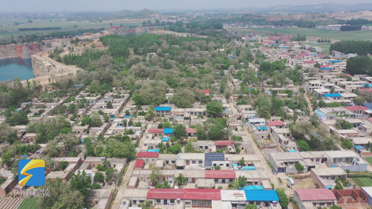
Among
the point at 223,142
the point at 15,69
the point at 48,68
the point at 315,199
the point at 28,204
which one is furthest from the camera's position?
the point at 15,69

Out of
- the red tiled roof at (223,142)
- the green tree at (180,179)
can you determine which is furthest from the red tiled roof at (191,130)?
the green tree at (180,179)

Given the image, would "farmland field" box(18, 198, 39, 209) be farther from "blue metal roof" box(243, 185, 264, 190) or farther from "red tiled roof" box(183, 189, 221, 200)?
"blue metal roof" box(243, 185, 264, 190)

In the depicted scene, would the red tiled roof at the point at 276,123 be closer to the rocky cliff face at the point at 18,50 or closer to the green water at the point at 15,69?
the green water at the point at 15,69

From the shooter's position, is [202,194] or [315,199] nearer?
[315,199]

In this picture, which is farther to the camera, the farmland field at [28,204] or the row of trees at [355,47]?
the row of trees at [355,47]

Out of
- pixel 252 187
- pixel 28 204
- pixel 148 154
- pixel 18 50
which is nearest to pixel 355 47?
pixel 252 187

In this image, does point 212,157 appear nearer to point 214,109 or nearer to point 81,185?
point 214,109
